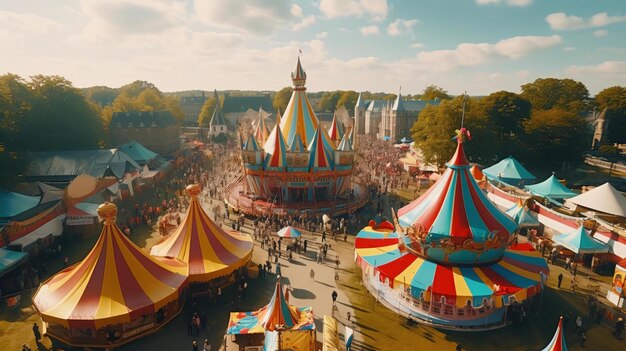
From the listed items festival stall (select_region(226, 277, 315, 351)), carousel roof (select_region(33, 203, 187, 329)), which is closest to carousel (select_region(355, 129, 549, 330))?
festival stall (select_region(226, 277, 315, 351))

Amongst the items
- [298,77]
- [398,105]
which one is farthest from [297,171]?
[398,105]

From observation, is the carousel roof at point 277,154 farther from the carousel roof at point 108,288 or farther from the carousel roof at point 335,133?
the carousel roof at point 108,288

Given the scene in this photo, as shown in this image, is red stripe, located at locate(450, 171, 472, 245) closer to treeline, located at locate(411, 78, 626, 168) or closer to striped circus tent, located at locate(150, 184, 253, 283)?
striped circus tent, located at locate(150, 184, 253, 283)

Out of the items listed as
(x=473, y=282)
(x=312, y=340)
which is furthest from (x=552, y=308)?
(x=312, y=340)

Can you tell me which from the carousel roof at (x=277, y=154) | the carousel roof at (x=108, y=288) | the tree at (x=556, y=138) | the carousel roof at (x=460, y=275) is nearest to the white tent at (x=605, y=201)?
the carousel roof at (x=460, y=275)

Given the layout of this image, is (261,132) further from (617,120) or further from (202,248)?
(617,120)

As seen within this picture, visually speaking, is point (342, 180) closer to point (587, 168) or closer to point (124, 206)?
point (124, 206)
